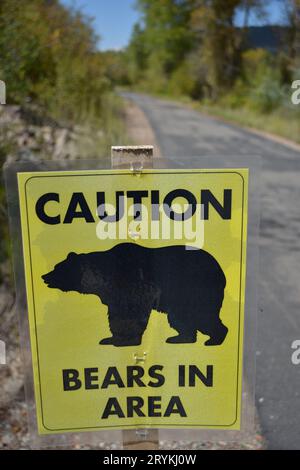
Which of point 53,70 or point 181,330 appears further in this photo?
point 53,70

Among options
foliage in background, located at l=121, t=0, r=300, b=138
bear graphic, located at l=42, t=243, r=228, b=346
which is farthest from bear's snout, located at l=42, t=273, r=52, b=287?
foliage in background, located at l=121, t=0, r=300, b=138

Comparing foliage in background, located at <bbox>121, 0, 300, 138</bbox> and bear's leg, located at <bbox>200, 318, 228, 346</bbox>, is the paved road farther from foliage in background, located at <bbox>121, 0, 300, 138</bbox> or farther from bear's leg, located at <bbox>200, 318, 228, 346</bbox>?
foliage in background, located at <bbox>121, 0, 300, 138</bbox>

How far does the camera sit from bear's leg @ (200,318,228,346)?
Answer: 128cm

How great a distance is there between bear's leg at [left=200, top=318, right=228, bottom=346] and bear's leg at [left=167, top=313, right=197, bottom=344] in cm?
3

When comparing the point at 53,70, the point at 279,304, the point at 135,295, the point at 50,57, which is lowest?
the point at 279,304

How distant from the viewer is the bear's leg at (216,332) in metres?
1.28

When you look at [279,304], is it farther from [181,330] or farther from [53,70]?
[53,70]

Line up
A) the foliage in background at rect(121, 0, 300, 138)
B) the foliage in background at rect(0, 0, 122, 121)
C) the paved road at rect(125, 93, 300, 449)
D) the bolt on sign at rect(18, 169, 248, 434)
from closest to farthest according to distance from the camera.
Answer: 1. the bolt on sign at rect(18, 169, 248, 434)
2. the paved road at rect(125, 93, 300, 449)
3. the foliage in background at rect(0, 0, 122, 121)
4. the foliage in background at rect(121, 0, 300, 138)

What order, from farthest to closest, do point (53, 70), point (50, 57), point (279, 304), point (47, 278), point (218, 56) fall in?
point (218, 56) → point (53, 70) → point (50, 57) → point (279, 304) → point (47, 278)

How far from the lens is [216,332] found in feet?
4.22

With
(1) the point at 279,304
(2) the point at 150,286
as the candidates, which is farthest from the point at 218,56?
(2) the point at 150,286

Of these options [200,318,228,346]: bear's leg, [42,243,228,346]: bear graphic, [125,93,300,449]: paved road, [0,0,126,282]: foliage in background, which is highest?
[0,0,126,282]: foliage in background

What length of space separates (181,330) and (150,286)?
0.15 meters

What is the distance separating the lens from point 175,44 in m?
37.6
